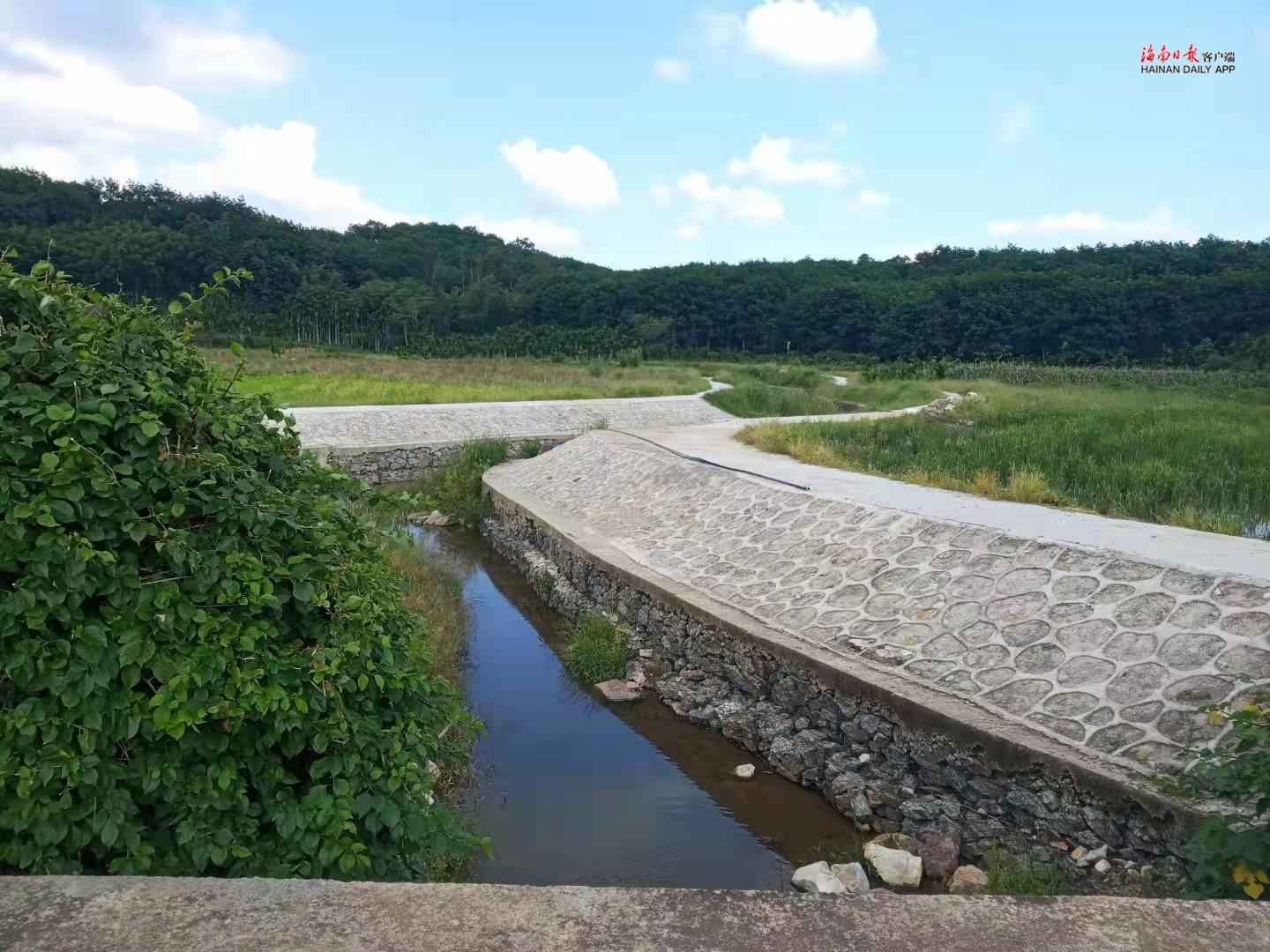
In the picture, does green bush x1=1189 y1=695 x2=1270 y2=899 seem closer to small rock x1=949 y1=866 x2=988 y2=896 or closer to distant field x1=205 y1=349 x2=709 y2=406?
small rock x1=949 y1=866 x2=988 y2=896

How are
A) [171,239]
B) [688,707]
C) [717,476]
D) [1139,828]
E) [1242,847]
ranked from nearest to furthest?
1. [1242,847]
2. [1139,828]
3. [688,707]
4. [717,476]
5. [171,239]

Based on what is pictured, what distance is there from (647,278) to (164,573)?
87.5 metres

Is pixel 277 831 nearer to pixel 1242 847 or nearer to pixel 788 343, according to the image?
pixel 1242 847

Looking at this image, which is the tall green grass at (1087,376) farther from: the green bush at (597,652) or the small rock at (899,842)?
the small rock at (899,842)

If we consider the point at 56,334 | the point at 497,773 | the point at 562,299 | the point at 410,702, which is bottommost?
the point at 497,773

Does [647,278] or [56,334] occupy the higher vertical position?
[647,278]

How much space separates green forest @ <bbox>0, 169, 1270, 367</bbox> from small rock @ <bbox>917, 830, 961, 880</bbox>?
50.4m

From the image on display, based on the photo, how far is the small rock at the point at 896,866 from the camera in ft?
17.7

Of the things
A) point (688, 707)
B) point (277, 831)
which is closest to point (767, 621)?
point (688, 707)

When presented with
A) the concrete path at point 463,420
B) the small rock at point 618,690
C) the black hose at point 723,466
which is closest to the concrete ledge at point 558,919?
the small rock at point 618,690

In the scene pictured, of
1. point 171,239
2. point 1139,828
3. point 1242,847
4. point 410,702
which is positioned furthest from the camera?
point 171,239

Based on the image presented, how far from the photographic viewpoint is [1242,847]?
10.3 feet

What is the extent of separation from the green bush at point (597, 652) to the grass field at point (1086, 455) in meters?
4.66

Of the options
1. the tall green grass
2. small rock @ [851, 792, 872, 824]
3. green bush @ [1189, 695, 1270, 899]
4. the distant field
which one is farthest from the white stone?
the tall green grass
